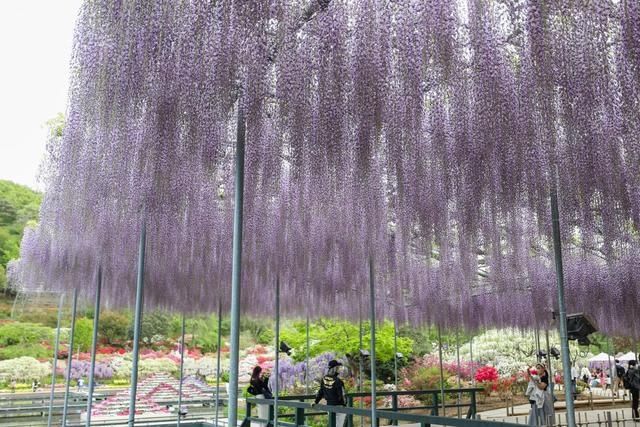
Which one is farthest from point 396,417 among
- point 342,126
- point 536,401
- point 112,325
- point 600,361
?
point 112,325

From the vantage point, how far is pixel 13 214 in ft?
91.7

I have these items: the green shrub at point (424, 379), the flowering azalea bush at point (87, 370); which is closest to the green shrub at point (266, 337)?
the flowering azalea bush at point (87, 370)

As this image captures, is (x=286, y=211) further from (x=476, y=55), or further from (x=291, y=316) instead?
(x=291, y=316)

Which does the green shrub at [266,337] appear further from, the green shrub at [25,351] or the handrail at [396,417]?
the handrail at [396,417]

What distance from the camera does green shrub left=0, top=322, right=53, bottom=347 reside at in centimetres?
2377

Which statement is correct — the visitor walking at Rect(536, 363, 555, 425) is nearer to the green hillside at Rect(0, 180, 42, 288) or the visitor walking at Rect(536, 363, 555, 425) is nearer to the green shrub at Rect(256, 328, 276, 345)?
the green shrub at Rect(256, 328, 276, 345)

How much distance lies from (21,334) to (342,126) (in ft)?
77.1

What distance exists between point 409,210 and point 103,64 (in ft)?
11.6

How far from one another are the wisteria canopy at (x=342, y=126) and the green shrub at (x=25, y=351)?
17.4m

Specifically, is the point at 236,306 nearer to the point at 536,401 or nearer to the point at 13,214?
the point at 536,401

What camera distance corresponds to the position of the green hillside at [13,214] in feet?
85.3

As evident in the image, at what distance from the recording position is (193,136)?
4656 mm

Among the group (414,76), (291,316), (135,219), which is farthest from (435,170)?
(291,316)

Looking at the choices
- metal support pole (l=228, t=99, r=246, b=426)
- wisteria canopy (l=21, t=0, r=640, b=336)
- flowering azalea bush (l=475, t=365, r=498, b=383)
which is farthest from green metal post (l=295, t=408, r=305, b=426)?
flowering azalea bush (l=475, t=365, r=498, b=383)
